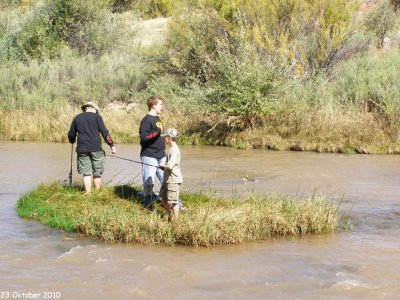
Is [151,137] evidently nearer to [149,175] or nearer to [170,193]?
[149,175]

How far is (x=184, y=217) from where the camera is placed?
9102mm

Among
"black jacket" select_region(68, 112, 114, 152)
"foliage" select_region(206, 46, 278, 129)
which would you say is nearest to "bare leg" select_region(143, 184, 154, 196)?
"black jacket" select_region(68, 112, 114, 152)

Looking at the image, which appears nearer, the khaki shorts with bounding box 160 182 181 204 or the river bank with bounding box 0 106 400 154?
the khaki shorts with bounding box 160 182 181 204

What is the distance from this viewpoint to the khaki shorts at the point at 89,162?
11.0 metres

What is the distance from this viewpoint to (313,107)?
22312 millimetres

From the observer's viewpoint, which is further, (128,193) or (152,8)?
(152,8)

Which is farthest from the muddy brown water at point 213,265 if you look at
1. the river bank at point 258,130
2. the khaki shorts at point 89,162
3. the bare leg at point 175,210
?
the river bank at point 258,130

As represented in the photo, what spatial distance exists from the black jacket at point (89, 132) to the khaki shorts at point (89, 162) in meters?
0.09

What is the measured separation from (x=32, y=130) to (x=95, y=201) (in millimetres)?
14944

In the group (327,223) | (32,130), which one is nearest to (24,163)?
(32,130)

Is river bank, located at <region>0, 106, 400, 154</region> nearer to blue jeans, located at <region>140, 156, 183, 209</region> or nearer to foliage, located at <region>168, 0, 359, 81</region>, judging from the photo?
foliage, located at <region>168, 0, 359, 81</region>

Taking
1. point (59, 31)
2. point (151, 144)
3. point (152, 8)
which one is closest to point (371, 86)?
point (151, 144)

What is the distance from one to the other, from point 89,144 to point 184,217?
2.76 m

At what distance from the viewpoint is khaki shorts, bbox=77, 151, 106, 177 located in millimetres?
11016
